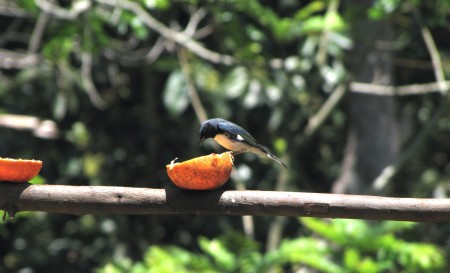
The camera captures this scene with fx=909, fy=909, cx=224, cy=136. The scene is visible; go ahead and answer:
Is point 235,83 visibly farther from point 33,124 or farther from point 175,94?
point 33,124

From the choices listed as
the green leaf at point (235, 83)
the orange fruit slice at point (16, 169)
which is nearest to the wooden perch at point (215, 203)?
the orange fruit slice at point (16, 169)

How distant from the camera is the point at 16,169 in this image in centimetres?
306

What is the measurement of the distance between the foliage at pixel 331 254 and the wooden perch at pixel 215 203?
2550 millimetres

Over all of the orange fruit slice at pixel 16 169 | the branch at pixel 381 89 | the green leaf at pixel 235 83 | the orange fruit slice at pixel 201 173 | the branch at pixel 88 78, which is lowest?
the branch at pixel 88 78

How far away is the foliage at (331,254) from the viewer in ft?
18.6

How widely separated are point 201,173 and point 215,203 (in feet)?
Answer: 0.43

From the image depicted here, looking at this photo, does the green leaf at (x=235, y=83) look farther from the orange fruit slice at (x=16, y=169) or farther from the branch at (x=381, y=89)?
the orange fruit slice at (x=16, y=169)

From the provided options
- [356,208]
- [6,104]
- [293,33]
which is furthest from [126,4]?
[356,208]

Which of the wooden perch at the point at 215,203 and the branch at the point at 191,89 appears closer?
the wooden perch at the point at 215,203

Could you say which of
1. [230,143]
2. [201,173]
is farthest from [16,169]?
[230,143]

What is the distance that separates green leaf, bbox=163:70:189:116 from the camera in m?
7.32

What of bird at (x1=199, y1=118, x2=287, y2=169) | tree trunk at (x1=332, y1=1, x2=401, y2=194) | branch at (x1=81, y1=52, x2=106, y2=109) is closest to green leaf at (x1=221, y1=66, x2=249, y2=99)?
tree trunk at (x1=332, y1=1, x2=401, y2=194)

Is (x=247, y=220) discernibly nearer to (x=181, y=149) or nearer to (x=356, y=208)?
(x=181, y=149)

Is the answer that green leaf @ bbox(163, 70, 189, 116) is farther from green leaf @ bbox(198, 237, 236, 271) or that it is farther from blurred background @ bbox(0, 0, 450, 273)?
green leaf @ bbox(198, 237, 236, 271)
